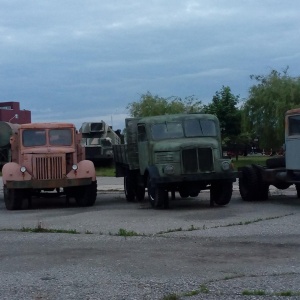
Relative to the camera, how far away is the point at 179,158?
1853cm

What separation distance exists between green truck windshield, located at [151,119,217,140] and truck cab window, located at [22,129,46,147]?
3311mm

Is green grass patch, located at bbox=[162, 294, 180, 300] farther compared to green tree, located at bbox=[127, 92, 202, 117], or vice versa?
green tree, located at bbox=[127, 92, 202, 117]

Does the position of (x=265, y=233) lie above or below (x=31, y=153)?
below

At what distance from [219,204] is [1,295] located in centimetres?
1165

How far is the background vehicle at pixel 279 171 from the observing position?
1897 cm

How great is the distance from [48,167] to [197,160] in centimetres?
417

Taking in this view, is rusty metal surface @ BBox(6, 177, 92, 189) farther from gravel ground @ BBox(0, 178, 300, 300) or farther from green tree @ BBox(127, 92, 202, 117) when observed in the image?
green tree @ BBox(127, 92, 202, 117)

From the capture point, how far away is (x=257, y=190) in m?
20.9

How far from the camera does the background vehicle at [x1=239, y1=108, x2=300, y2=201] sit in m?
19.0

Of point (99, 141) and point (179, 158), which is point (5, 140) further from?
point (99, 141)

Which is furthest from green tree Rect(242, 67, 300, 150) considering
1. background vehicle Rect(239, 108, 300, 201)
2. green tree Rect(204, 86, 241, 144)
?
background vehicle Rect(239, 108, 300, 201)

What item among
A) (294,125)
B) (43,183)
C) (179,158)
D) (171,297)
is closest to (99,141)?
(43,183)

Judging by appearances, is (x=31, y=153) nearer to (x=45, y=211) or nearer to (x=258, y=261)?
(x=45, y=211)

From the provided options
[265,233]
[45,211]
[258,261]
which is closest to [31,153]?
[45,211]
